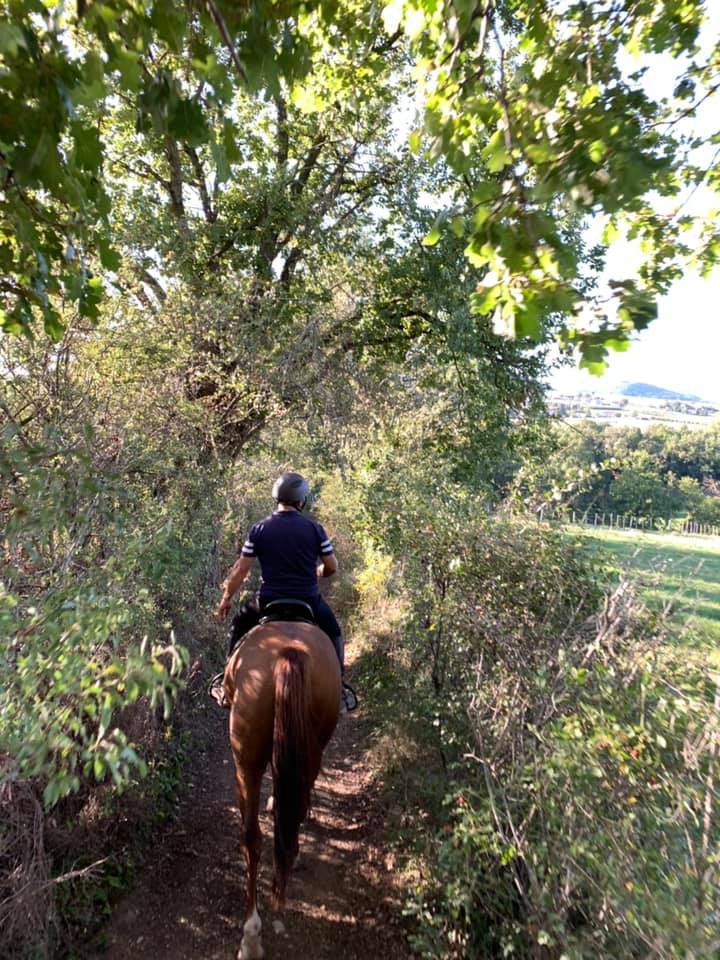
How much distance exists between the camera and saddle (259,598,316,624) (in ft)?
13.8

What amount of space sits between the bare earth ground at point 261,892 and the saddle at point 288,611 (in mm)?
2066

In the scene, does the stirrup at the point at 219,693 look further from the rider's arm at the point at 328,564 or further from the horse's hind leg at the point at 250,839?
the rider's arm at the point at 328,564

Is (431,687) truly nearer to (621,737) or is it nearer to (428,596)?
(428,596)

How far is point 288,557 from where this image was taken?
14.4 feet

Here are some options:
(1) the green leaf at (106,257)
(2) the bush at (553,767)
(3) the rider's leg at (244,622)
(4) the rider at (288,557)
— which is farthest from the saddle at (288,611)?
(1) the green leaf at (106,257)

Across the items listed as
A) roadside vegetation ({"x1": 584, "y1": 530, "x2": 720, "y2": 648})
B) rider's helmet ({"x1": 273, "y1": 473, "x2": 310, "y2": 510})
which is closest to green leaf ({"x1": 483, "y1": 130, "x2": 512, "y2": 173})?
roadside vegetation ({"x1": 584, "y1": 530, "x2": 720, "y2": 648})

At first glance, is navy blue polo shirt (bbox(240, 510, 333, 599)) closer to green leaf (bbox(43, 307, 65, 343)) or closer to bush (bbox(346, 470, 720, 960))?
bush (bbox(346, 470, 720, 960))

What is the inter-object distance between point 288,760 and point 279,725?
23 centimetres

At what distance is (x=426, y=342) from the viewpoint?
9.01 meters

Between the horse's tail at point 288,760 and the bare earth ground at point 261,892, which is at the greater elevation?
the horse's tail at point 288,760

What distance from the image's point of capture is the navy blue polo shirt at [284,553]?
4.38 m

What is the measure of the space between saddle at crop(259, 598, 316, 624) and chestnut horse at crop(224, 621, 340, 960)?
0.18 metres

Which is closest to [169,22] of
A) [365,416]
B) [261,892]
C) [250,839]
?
[250,839]

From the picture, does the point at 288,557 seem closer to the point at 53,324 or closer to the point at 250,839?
the point at 250,839
